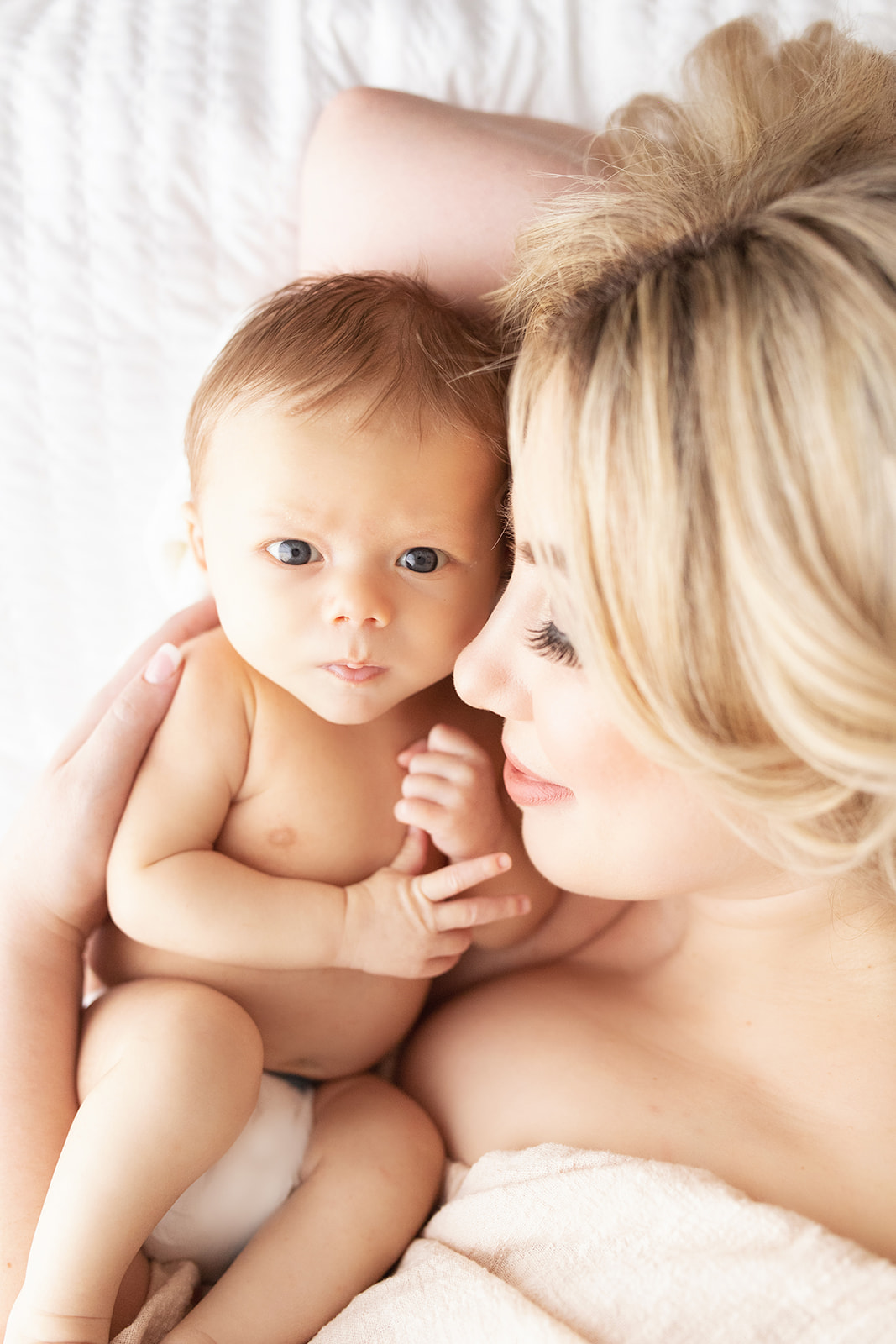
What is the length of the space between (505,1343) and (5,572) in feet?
4.07

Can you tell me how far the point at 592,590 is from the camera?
85 cm

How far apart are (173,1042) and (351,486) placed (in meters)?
0.59

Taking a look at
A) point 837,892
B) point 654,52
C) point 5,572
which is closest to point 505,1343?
point 837,892

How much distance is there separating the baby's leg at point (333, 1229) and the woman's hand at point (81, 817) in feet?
1.29

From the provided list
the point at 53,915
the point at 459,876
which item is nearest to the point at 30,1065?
the point at 53,915

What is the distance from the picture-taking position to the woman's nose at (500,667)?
1009 mm

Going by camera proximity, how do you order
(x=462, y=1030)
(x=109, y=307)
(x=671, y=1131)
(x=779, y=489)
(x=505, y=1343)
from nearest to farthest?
(x=779, y=489) → (x=505, y=1343) → (x=671, y=1131) → (x=462, y=1030) → (x=109, y=307)

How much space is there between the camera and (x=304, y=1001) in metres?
1.24

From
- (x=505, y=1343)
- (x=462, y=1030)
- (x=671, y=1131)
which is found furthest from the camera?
(x=462, y=1030)

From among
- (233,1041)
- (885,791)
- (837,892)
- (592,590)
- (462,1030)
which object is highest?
(592,590)

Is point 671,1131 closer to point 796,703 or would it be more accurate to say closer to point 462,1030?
point 462,1030

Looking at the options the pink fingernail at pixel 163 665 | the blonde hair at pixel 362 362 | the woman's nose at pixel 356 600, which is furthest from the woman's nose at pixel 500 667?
the pink fingernail at pixel 163 665

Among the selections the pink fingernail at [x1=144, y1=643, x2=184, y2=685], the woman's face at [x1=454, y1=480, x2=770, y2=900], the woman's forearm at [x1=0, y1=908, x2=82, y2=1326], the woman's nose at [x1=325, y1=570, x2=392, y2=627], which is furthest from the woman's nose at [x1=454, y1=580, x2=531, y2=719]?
the woman's forearm at [x1=0, y1=908, x2=82, y2=1326]

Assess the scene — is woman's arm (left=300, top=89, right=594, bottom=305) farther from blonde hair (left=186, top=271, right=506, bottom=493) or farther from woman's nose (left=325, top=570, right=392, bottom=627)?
woman's nose (left=325, top=570, right=392, bottom=627)
